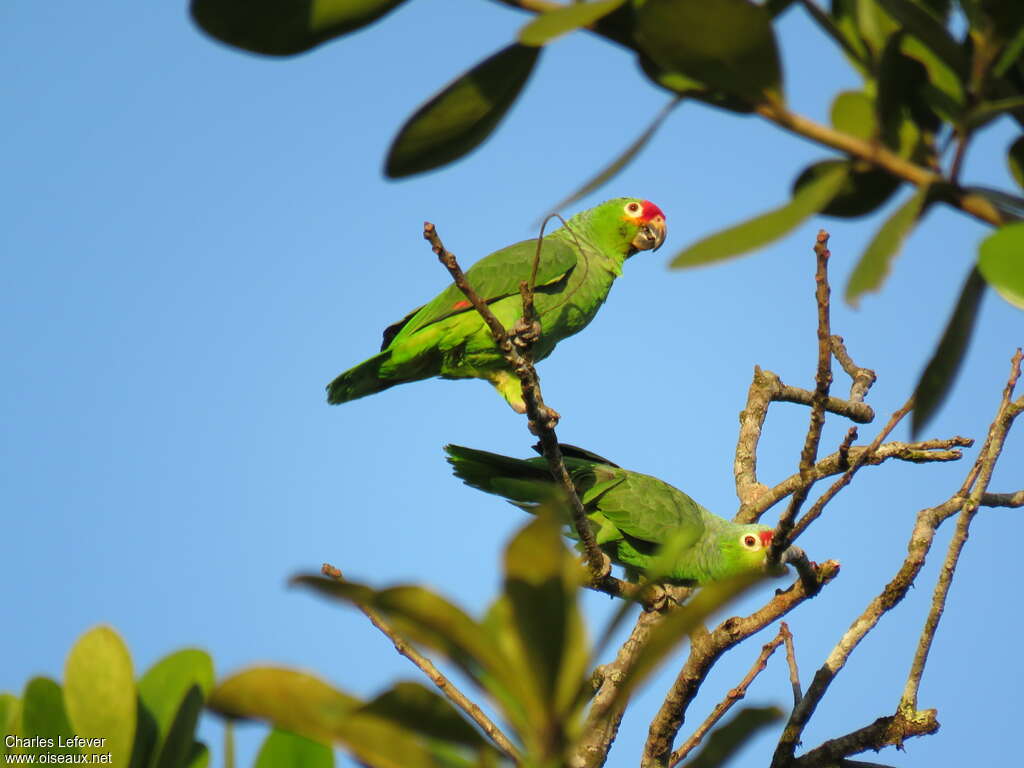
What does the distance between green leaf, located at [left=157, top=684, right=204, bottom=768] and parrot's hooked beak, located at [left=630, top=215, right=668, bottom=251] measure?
4.69 meters

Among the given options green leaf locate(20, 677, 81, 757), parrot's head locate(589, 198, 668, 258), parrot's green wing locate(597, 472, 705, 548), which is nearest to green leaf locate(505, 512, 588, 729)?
green leaf locate(20, 677, 81, 757)

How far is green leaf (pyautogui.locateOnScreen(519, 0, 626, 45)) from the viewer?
67 cm

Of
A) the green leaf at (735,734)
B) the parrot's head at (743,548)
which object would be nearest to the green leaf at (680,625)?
the green leaf at (735,734)

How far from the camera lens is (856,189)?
82cm

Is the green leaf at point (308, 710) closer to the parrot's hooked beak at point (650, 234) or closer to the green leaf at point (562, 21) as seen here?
the green leaf at point (562, 21)

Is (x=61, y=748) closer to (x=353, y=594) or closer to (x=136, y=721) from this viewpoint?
(x=136, y=721)

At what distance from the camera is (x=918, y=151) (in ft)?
2.44

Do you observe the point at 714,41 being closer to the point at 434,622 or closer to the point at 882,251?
the point at 882,251

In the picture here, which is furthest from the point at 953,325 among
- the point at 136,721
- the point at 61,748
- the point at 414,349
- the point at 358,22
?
the point at 414,349

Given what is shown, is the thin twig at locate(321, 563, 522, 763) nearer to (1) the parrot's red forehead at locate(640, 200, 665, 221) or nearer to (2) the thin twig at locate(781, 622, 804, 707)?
(2) the thin twig at locate(781, 622, 804, 707)

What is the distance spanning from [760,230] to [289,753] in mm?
656

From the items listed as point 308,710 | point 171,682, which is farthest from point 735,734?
point 171,682

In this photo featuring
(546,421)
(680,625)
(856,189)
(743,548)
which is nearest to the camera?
(680,625)

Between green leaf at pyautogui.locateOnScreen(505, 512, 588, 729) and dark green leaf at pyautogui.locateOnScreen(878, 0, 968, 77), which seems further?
dark green leaf at pyautogui.locateOnScreen(878, 0, 968, 77)
